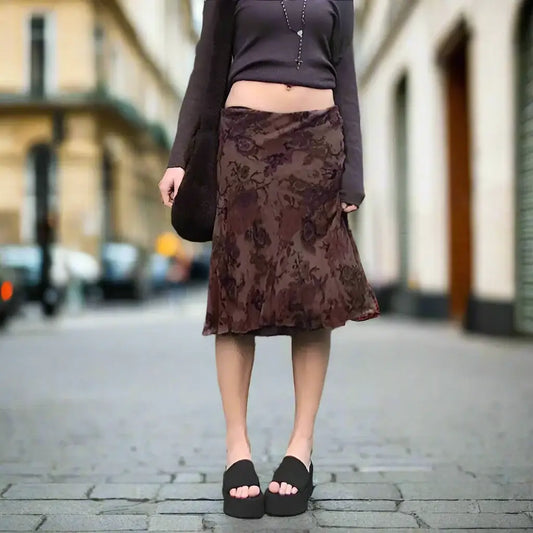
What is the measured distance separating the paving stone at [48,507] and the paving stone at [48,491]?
0.06 meters

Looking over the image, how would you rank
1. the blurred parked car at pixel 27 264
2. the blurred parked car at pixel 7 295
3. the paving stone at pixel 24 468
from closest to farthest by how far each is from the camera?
the paving stone at pixel 24 468 < the blurred parked car at pixel 7 295 < the blurred parked car at pixel 27 264

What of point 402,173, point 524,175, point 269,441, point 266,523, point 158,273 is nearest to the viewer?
point 266,523

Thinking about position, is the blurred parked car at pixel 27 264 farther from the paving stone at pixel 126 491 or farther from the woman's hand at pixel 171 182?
the woman's hand at pixel 171 182

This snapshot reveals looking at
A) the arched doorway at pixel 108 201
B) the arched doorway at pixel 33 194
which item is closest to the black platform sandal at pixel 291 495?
the arched doorway at pixel 33 194

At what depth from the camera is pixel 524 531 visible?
2734 mm

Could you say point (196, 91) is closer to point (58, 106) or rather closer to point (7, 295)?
point (7, 295)

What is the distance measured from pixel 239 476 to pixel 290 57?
1291 mm

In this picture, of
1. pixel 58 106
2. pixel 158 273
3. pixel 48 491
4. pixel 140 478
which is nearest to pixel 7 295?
pixel 140 478

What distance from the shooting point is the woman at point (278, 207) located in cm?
298

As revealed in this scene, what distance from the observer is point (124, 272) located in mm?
24156

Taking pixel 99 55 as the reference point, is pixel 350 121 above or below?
below

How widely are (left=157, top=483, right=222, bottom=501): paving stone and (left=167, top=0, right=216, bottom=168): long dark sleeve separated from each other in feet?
3.51

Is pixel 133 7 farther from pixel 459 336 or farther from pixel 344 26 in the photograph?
pixel 344 26

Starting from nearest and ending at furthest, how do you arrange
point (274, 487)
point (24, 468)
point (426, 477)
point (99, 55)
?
point (274, 487)
point (426, 477)
point (24, 468)
point (99, 55)
